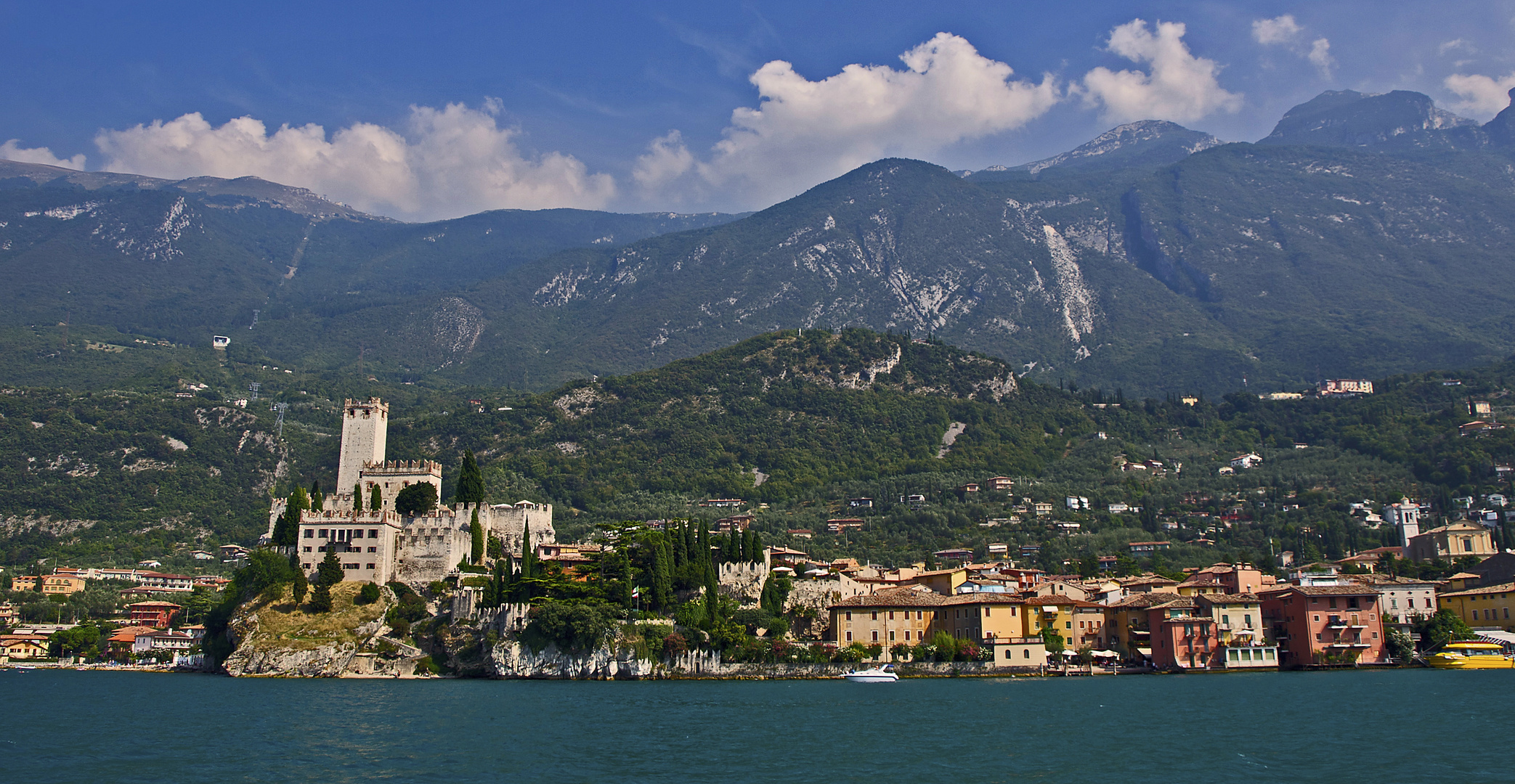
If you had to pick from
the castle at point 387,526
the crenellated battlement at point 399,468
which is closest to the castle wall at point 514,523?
the castle at point 387,526

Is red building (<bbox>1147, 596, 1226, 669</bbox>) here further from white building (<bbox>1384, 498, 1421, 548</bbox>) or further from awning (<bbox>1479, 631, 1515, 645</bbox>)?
white building (<bbox>1384, 498, 1421, 548</bbox>)

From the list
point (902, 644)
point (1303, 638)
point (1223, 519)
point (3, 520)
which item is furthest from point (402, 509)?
point (1223, 519)

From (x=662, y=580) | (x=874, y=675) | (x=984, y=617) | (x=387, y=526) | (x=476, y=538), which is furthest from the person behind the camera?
(x=476, y=538)

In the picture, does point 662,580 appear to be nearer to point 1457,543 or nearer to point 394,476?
point 394,476

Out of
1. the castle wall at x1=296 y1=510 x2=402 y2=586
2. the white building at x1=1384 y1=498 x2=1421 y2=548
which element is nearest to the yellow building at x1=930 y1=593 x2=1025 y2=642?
the castle wall at x1=296 y1=510 x2=402 y2=586

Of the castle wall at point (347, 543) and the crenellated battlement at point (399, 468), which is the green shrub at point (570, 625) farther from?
the crenellated battlement at point (399, 468)

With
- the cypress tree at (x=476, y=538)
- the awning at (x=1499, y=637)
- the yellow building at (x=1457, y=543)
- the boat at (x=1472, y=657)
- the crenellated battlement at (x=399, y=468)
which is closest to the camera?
the boat at (x=1472, y=657)

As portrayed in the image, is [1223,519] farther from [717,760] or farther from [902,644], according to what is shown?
[717,760]

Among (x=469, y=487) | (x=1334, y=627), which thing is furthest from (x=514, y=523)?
(x=1334, y=627)
